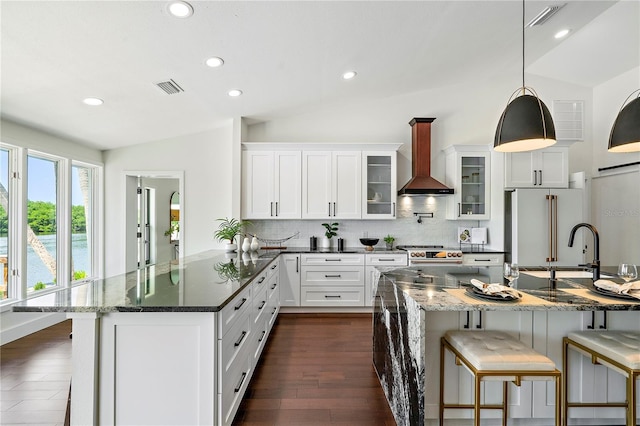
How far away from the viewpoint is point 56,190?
4273 mm

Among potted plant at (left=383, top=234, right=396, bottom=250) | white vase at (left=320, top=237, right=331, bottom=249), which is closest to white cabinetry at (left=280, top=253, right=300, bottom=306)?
white vase at (left=320, top=237, right=331, bottom=249)

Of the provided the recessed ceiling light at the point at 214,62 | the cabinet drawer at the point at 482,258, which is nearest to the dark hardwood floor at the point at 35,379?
the recessed ceiling light at the point at 214,62

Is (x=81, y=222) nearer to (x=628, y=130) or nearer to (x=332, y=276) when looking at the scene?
(x=332, y=276)

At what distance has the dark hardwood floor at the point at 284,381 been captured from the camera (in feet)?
7.22

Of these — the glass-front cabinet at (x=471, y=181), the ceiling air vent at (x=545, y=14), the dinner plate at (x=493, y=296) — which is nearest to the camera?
the dinner plate at (x=493, y=296)

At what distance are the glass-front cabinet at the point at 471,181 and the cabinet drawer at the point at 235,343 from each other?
362cm

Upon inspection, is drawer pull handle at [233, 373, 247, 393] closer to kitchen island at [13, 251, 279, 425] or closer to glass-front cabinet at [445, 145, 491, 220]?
kitchen island at [13, 251, 279, 425]

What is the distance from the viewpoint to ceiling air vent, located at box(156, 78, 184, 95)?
3.18 meters

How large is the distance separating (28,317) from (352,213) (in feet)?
13.5

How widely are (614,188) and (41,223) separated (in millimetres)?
7634

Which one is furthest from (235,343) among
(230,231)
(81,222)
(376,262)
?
(81,222)

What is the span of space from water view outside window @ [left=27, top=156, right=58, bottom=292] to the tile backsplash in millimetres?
2572

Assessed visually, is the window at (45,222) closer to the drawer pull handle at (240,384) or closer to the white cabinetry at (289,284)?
the white cabinetry at (289,284)

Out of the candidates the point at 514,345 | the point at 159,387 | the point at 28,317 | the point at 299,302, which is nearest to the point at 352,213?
the point at 299,302
